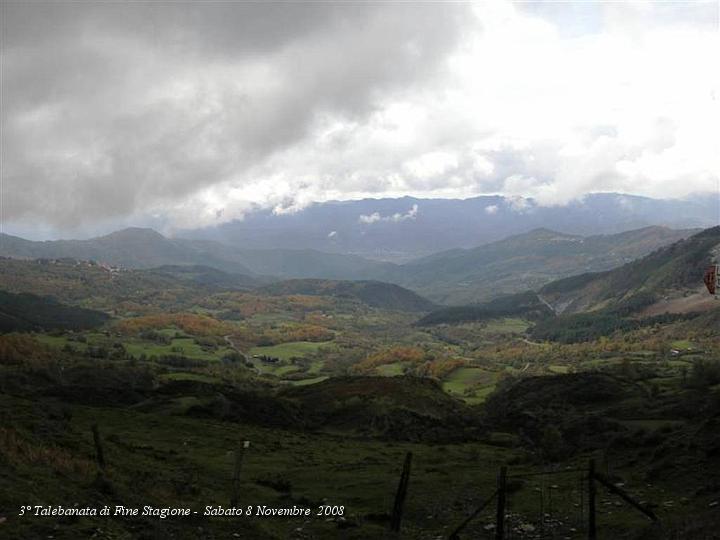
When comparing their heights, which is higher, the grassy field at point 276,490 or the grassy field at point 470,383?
the grassy field at point 276,490

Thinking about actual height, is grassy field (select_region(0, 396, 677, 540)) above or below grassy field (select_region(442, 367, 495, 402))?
above

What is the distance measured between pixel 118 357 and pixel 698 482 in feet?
535

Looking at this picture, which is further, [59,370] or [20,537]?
[59,370]

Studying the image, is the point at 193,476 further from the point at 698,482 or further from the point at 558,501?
the point at 698,482

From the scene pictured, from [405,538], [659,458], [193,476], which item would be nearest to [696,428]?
[659,458]

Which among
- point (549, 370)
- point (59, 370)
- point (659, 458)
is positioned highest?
point (659, 458)

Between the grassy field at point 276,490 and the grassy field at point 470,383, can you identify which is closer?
the grassy field at point 276,490

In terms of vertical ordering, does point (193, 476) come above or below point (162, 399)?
above

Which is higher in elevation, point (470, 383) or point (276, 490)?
point (276, 490)

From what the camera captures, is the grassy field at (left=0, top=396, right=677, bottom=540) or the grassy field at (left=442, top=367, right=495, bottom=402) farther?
the grassy field at (left=442, top=367, right=495, bottom=402)

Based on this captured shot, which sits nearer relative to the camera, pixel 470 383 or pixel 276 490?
pixel 276 490

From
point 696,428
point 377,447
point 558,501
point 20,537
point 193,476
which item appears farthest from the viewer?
point 377,447

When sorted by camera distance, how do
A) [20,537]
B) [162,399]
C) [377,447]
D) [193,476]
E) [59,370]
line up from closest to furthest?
1. [20,537]
2. [193,476]
3. [377,447]
4. [162,399]
5. [59,370]

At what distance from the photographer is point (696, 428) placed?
3900cm
